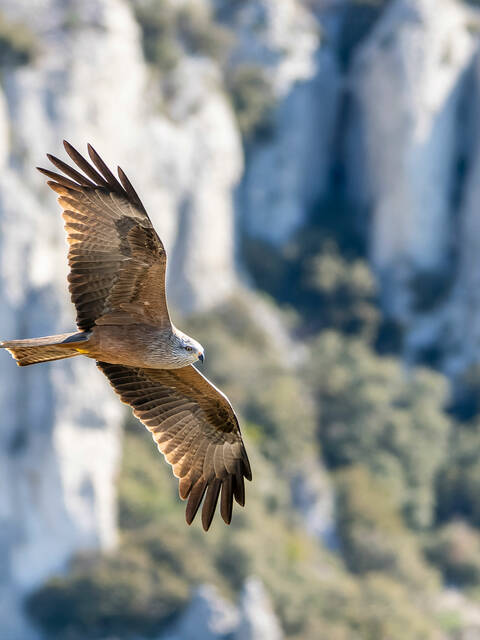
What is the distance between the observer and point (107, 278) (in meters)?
9.73

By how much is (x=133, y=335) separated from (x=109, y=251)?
27.4 inches

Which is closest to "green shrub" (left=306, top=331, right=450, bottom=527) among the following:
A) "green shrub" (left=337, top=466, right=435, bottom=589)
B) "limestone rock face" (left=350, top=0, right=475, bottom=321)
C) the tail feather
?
"green shrub" (left=337, top=466, right=435, bottom=589)

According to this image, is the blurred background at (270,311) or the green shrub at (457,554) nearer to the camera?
the blurred background at (270,311)

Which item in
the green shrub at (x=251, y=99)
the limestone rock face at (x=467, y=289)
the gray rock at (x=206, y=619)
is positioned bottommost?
the gray rock at (x=206, y=619)

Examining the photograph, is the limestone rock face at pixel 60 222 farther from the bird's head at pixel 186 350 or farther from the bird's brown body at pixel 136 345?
the bird's head at pixel 186 350

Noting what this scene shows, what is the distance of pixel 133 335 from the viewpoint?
9789 millimetres

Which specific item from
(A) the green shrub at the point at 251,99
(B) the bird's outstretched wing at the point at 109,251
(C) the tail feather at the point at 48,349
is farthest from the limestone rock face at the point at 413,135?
(C) the tail feather at the point at 48,349

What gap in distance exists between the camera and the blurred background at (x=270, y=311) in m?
31.0

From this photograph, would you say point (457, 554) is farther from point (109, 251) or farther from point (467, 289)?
point (109, 251)

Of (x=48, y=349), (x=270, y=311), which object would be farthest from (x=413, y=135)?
(x=48, y=349)

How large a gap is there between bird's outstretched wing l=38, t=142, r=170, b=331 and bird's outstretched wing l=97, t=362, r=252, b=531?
2.71 ft

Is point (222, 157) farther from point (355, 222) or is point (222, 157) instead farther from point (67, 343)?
point (67, 343)

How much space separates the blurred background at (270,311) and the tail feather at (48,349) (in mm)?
19394

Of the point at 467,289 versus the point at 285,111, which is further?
the point at 285,111
